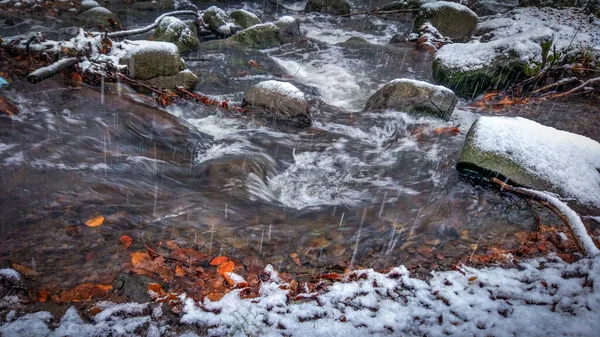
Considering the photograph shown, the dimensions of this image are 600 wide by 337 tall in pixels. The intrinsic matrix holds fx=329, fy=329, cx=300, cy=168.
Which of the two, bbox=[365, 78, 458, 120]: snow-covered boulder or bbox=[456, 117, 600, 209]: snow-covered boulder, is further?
bbox=[365, 78, 458, 120]: snow-covered boulder

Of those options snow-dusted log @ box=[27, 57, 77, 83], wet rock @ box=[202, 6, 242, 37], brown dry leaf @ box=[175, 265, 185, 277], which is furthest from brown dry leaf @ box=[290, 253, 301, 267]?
wet rock @ box=[202, 6, 242, 37]

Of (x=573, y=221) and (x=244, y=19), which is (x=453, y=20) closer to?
(x=244, y=19)

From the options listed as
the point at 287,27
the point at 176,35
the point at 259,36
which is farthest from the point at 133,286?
the point at 287,27

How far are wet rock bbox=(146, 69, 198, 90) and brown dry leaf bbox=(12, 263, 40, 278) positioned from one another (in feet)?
15.5

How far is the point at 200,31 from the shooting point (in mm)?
12094

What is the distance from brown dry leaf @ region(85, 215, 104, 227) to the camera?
9.92 ft

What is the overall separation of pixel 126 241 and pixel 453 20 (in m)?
12.7

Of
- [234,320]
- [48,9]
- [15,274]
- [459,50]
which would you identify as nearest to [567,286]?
[234,320]

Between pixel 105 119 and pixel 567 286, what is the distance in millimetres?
5863

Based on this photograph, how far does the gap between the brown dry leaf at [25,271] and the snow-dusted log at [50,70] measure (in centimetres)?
372

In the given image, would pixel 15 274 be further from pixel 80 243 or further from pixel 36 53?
pixel 36 53

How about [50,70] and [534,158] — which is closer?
[534,158]

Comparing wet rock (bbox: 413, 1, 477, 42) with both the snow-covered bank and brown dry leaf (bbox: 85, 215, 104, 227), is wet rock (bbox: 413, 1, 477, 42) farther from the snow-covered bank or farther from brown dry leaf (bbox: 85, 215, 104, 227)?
brown dry leaf (bbox: 85, 215, 104, 227)

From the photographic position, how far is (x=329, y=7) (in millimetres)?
17078
